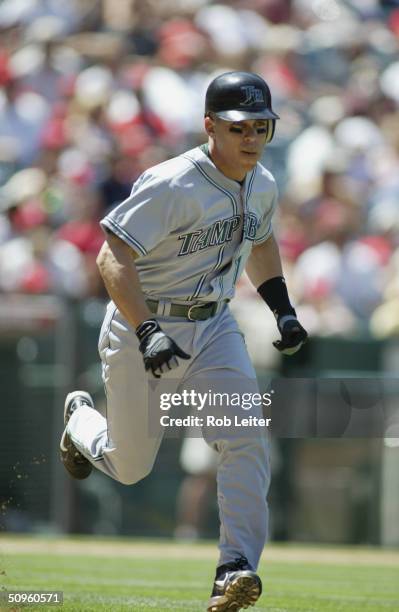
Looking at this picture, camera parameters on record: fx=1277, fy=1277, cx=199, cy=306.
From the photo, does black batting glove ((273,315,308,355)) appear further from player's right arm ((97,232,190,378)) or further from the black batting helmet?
the black batting helmet

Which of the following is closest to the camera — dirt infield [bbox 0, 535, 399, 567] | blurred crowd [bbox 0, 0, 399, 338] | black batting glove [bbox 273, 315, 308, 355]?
black batting glove [bbox 273, 315, 308, 355]

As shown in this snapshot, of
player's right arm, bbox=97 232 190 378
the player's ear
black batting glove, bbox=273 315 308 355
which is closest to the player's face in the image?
the player's ear

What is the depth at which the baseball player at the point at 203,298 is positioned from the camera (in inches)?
184

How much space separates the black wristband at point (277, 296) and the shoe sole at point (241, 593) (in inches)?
48.8

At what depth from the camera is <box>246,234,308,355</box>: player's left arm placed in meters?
5.23

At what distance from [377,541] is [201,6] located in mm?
6776

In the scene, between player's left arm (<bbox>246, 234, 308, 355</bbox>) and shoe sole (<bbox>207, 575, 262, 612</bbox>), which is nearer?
shoe sole (<bbox>207, 575, 262, 612</bbox>)

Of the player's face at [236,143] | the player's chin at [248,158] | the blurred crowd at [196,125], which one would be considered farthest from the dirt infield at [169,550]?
the player's chin at [248,158]

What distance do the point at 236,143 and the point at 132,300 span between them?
0.72 meters

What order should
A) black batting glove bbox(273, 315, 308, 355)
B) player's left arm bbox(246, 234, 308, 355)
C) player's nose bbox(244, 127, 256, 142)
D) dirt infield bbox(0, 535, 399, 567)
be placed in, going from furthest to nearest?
dirt infield bbox(0, 535, 399, 567)
player's left arm bbox(246, 234, 308, 355)
black batting glove bbox(273, 315, 308, 355)
player's nose bbox(244, 127, 256, 142)

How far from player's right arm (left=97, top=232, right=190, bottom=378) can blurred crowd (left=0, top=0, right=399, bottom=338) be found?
212 inches

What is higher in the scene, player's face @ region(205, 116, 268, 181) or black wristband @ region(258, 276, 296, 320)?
player's face @ region(205, 116, 268, 181)

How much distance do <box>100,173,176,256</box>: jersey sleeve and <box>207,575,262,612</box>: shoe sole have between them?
4.09 feet

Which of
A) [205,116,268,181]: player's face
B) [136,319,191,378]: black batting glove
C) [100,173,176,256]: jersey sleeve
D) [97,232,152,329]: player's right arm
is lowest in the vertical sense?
[136,319,191,378]: black batting glove
